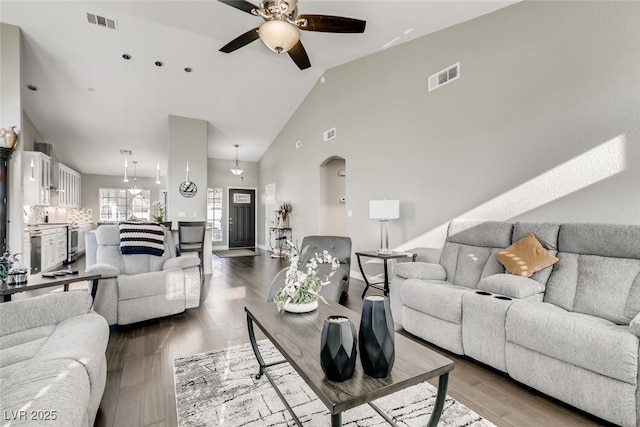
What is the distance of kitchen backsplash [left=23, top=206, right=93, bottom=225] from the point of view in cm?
585

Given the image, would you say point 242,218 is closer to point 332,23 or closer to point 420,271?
point 332,23

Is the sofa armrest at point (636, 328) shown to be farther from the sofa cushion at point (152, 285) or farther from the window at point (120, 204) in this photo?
the window at point (120, 204)

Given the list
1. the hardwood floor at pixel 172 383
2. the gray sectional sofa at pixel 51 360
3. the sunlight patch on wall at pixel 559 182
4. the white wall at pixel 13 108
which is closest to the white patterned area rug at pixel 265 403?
the hardwood floor at pixel 172 383

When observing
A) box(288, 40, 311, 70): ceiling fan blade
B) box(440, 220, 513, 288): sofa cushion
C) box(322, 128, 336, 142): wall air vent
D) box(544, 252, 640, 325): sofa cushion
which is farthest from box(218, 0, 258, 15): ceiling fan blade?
box(544, 252, 640, 325): sofa cushion

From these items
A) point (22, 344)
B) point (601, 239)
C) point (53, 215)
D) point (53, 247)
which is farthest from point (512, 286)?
point (53, 215)

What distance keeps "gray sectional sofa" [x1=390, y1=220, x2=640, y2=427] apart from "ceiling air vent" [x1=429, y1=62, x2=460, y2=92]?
2006mm

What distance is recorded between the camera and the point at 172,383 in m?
2.12

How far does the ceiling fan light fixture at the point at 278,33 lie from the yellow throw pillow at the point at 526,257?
281cm

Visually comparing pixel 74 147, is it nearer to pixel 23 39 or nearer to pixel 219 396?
pixel 23 39

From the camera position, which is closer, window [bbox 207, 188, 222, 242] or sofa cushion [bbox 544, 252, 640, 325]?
sofa cushion [bbox 544, 252, 640, 325]

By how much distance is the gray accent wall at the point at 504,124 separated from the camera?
2.59 m

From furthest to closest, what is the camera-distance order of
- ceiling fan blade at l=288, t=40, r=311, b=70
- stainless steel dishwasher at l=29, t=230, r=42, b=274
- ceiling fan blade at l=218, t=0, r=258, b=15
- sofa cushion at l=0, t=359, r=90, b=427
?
1. stainless steel dishwasher at l=29, t=230, r=42, b=274
2. ceiling fan blade at l=288, t=40, r=311, b=70
3. ceiling fan blade at l=218, t=0, r=258, b=15
4. sofa cushion at l=0, t=359, r=90, b=427

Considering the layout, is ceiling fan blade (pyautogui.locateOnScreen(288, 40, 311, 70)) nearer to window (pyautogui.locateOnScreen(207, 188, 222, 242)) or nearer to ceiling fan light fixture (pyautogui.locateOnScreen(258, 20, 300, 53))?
ceiling fan light fixture (pyautogui.locateOnScreen(258, 20, 300, 53))

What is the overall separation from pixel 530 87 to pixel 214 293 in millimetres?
4732
